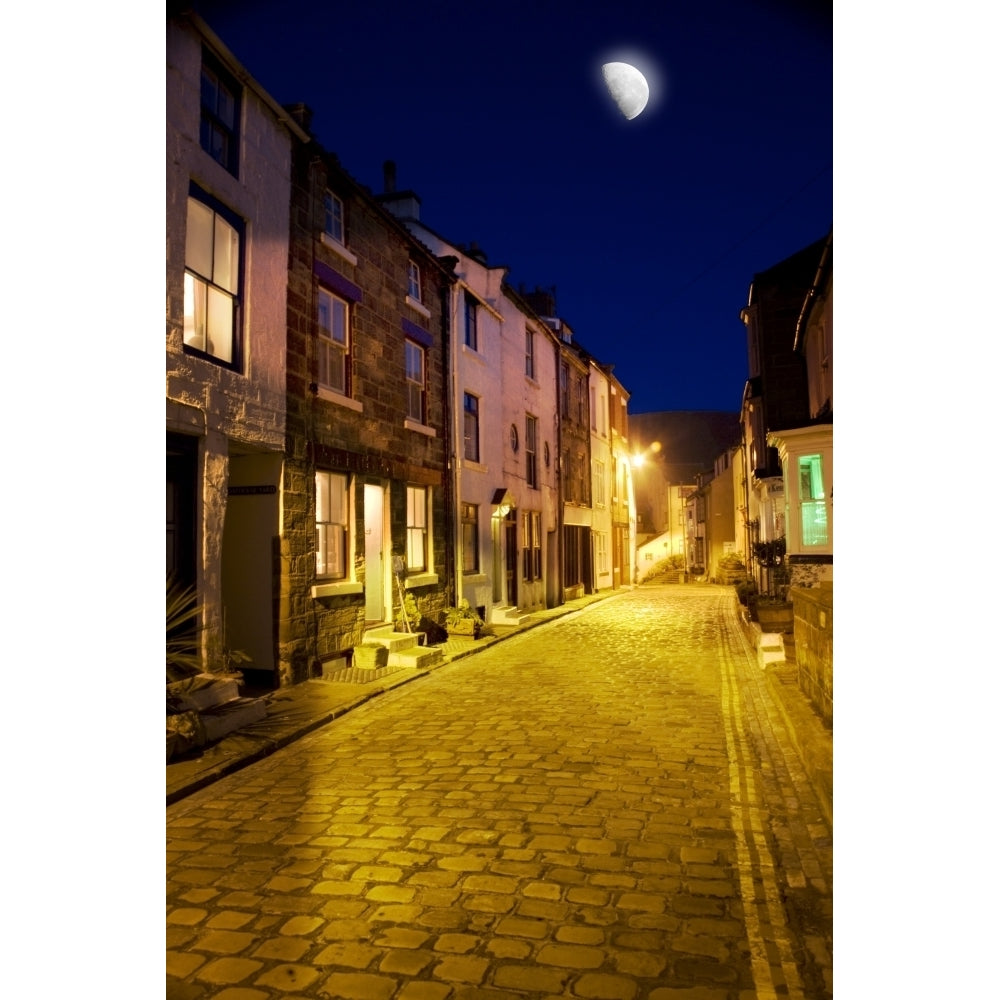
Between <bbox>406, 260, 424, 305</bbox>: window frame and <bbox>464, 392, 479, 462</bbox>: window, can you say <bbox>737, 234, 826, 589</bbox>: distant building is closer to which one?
<bbox>464, 392, 479, 462</bbox>: window

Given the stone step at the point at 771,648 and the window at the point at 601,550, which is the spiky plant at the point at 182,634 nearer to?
the stone step at the point at 771,648

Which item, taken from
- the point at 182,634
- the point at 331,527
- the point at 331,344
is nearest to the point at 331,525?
the point at 331,527

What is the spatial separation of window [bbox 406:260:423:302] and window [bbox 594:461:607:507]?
1660 centimetres

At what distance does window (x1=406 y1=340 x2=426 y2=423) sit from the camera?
582 inches

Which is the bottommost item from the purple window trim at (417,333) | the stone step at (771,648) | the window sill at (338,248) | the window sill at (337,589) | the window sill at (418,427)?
the stone step at (771,648)

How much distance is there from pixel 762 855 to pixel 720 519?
135 feet

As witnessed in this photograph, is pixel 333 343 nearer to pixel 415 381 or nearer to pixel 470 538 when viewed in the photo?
pixel 415 381

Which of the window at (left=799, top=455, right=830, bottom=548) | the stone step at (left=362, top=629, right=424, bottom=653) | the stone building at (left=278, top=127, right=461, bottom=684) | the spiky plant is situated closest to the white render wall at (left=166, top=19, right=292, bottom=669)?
the spiky plant

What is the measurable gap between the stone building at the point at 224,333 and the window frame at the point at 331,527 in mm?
1297

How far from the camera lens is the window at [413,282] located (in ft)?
48.6

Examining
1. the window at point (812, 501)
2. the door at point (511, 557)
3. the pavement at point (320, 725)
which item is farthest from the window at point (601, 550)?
the pavement at point (320, 725)
